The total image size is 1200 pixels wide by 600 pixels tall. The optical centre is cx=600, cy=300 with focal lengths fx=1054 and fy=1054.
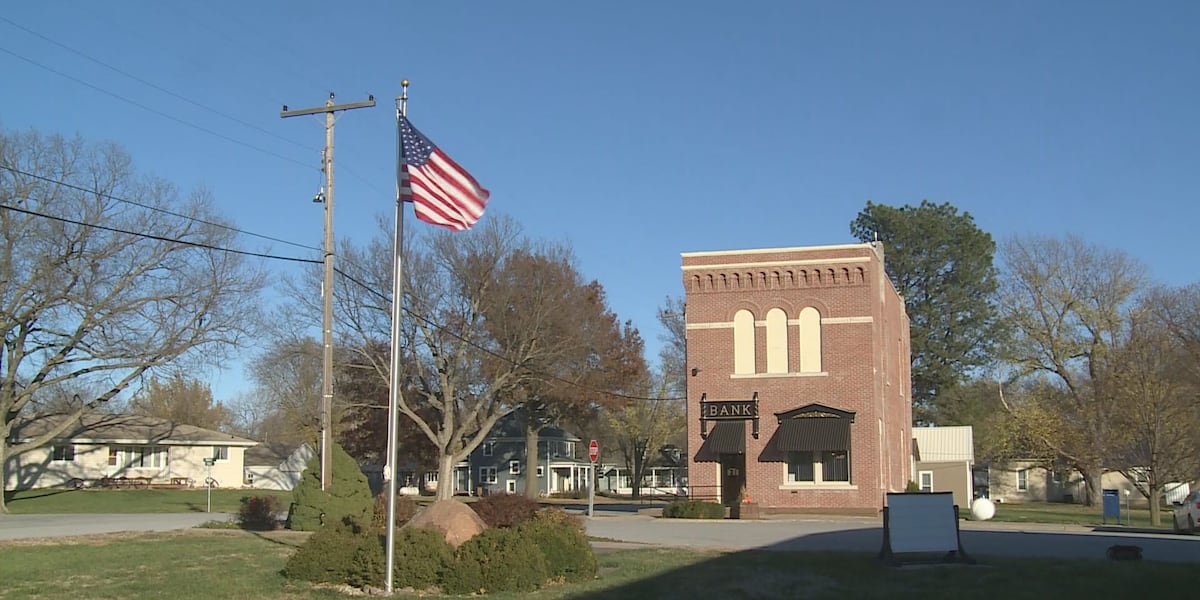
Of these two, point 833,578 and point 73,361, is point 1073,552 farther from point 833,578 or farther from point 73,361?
point 73,361

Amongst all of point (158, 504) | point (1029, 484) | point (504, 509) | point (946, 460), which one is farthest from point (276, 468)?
point (504, 509)

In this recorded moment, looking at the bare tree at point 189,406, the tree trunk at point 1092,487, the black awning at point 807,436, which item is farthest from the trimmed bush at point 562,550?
the bare tree at point 189,406

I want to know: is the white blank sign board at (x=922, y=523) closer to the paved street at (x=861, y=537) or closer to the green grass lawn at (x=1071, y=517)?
the paved street at (x=861, y=537)

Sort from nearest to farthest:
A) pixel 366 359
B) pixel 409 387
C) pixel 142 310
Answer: pixel 142 310
pixel 366 359
pixel 409 387

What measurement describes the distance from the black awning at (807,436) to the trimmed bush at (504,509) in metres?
15.5

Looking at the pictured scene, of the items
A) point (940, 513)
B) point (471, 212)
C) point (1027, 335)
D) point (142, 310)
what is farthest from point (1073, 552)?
point (1027, 335)

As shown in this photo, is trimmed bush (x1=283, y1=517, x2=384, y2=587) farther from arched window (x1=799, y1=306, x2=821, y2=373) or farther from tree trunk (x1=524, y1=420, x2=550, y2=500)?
tree trunk (x1=524, y1=420, x2=550, y2=500)

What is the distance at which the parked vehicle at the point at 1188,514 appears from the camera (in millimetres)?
28812

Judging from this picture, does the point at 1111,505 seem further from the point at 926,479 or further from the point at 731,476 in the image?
the point at 926,479

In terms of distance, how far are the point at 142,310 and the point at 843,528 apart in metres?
30.3

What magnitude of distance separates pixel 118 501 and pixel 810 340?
33.6 m

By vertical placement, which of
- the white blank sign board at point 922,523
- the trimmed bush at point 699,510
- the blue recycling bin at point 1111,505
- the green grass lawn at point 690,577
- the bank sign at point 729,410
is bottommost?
the trimmed bush at point 699,510

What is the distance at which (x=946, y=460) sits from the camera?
5950cm

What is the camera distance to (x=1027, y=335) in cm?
6159
